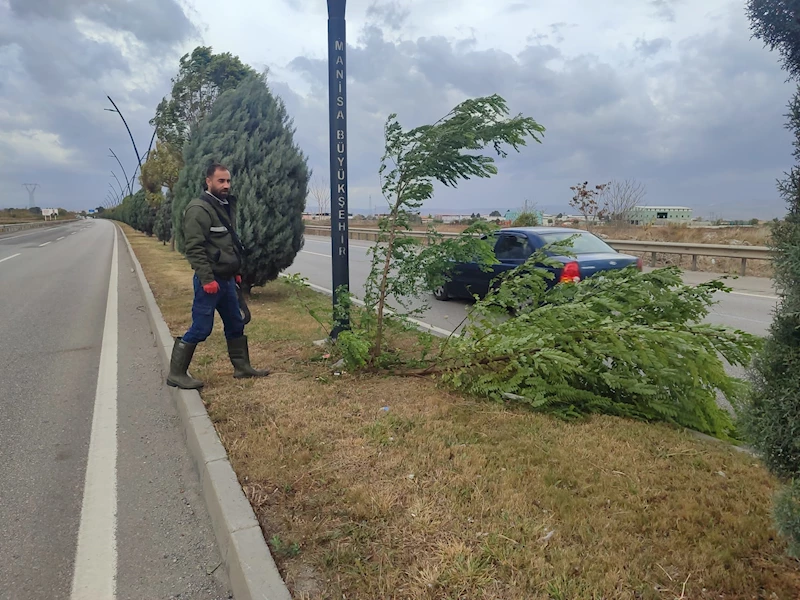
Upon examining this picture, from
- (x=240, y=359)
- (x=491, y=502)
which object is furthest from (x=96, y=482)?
(x=491, y=502)

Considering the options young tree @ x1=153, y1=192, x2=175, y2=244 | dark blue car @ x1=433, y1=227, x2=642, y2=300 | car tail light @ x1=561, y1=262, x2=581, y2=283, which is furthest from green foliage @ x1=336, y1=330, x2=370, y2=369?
young tree @ x1=153, y1=192, x2=175, y2=244

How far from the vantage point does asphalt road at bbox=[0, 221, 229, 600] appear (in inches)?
105

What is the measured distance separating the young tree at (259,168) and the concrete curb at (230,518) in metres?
4.89

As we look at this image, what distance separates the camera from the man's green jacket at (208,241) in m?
4.66

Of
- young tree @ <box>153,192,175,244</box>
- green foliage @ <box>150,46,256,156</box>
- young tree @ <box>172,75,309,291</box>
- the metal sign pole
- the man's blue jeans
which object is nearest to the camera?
the man's blue jeans

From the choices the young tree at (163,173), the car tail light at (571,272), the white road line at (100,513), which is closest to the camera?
the white road line at (100,513)

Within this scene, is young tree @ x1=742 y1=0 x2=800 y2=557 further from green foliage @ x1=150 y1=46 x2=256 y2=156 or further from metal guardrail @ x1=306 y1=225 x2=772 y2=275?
green foliage @ x1=150 y1=46 x2=256 y2=156

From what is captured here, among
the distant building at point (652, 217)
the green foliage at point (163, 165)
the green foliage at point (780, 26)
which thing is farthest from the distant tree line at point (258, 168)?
the distant building at point (652, 217)

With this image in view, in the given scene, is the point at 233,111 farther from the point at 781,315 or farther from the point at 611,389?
the point at 781,315

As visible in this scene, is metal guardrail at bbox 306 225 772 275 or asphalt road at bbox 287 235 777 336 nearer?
asphalt road at bbox 287 235 777 336

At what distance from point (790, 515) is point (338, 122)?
472 cm

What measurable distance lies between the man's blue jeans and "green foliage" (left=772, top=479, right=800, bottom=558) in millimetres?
4046

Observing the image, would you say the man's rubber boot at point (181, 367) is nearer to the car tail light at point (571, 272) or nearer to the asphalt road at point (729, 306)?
the asphalt road at point (729, 306)

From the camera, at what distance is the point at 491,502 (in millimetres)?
2928
